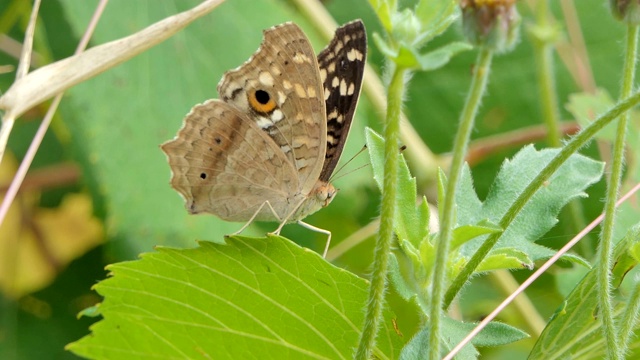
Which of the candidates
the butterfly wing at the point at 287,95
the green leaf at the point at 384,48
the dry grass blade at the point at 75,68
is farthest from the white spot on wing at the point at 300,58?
the green leaf at the point at 384,48

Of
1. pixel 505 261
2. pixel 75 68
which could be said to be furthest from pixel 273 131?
pixel 505 261

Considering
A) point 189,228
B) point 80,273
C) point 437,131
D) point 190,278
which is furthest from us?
point 437,131

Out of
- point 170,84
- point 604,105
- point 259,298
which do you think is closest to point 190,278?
point 259,298

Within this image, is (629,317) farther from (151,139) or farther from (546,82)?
(546,82)

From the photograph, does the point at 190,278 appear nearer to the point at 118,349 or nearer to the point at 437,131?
the point at 118,349

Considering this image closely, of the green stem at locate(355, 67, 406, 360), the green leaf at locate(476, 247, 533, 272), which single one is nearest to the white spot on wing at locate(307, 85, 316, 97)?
the green leaf at locate(476, 247, 533, 272)

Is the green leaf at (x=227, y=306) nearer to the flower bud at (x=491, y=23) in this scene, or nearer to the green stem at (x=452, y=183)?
the green stem at (x=452, y=183)
